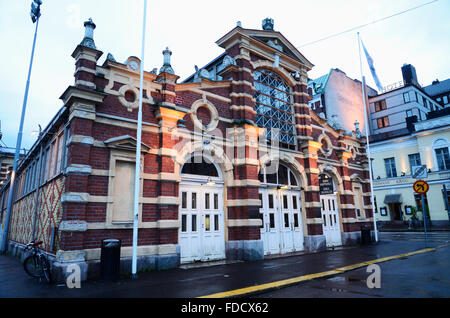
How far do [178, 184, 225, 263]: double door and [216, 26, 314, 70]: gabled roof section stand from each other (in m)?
7.59

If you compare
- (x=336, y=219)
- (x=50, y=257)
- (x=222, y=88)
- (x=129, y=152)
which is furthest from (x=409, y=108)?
(x=50, y=257)

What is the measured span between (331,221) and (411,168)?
22.3 meters

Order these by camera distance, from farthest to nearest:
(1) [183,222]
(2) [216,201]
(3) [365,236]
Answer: (3) [365,236] → (2) [216,201] → (1) [183,222]

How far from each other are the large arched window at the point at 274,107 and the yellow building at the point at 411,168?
59.6ft

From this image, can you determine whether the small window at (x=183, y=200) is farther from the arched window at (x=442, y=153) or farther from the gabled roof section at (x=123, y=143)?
the arched window at (x=442, y=153)

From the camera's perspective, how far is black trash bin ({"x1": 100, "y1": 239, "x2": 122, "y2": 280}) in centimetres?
831

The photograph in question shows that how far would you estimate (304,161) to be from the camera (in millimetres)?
16312

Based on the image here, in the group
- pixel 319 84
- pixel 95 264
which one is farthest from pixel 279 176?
pixel 319 84

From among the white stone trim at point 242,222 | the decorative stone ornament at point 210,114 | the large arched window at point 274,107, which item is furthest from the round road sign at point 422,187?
the decorative stone ornament at point 210,114

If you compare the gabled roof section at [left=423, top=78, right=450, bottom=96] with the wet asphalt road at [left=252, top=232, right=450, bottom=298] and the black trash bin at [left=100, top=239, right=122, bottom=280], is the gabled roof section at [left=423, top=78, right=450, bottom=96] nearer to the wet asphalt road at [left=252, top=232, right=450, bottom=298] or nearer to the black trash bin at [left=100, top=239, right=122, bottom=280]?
the wet asphalt road at [left=252, top=232, right=450, bottom=298]

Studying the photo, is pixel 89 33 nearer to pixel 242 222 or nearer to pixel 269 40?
pixel 242 222

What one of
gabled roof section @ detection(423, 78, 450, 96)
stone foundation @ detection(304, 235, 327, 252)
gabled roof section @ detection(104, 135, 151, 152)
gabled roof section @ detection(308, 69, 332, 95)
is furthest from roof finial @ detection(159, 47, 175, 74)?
gabled roof section @ detection(423, 78, 450, 96)

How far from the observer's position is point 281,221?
14.5m

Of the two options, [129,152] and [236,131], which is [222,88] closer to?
[236,131]
